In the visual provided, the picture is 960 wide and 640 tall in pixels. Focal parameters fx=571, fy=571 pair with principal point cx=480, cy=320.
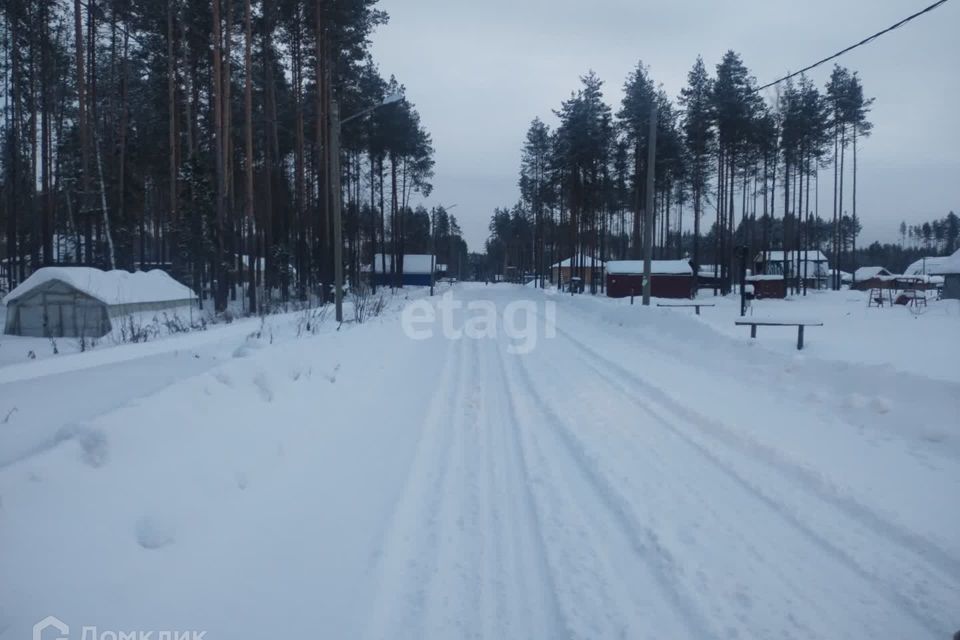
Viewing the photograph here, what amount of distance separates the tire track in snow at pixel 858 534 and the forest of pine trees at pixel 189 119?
19.7 meters

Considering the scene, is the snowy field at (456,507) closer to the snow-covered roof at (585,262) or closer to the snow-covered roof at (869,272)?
the snow-covered roof at (585,262)

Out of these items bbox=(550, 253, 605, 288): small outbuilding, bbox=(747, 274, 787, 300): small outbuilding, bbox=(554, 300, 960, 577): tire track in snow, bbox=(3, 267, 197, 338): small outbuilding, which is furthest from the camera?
bbox=(550, 253, 605, 288): small outbuilding

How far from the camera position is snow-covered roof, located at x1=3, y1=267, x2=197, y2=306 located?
2077 cm

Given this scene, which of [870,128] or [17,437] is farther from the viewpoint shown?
[870,128]

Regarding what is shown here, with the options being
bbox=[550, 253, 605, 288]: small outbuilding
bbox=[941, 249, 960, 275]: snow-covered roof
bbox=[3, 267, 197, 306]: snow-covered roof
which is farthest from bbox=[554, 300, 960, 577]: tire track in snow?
bbox=[941, 249, 960, 275]: snow-covered roof

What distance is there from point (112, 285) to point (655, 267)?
34.3 meters

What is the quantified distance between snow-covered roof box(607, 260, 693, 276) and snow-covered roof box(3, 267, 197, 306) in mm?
28386

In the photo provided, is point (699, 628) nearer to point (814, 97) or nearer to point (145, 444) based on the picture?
point (145, 444)


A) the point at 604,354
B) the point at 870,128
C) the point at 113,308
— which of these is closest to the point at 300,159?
the point at 113,308

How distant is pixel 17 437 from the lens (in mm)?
3904

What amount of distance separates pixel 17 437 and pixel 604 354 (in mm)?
12300

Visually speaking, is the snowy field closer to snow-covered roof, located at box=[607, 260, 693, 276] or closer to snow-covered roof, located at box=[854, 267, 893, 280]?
snow-covered roof, located at box=[607, 260, 693, 276]

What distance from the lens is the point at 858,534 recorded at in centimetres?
439

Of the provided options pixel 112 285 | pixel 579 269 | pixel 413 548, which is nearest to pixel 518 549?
pixel 413 548
